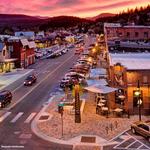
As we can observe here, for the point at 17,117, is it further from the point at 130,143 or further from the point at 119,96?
the point at 130,143

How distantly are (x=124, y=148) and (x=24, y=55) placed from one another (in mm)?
63354

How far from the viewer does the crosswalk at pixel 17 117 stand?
38.0 m

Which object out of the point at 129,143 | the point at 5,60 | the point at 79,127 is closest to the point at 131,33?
the point at 5,60

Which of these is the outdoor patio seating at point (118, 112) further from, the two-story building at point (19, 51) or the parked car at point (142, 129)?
the two-story building at point (19, 51)

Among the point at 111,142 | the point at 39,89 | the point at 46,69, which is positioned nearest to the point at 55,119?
the point at 111,142

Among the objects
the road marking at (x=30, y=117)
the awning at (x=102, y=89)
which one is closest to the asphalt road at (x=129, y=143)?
the awning at (x=102, y=89)

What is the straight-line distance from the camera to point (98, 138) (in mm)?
31609

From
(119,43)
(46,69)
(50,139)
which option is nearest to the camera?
(50,139)

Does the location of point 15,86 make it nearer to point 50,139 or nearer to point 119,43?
point 119,43

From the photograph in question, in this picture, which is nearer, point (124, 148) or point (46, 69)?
point (124, 148)

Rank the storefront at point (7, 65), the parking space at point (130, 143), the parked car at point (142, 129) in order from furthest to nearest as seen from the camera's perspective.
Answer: the storefront at point (7, 65) → the parked car at point (142, 129) → the parking space at point (130, 143)

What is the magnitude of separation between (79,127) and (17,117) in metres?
7.61

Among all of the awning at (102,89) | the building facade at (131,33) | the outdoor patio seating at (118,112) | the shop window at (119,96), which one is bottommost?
the outdoor patio seating at (118,112)

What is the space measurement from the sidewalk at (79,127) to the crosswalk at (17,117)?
2.30 feet
